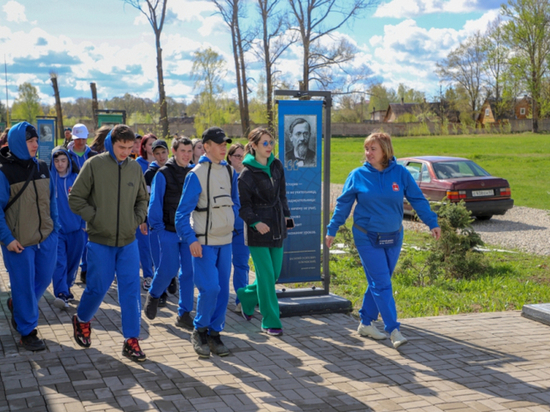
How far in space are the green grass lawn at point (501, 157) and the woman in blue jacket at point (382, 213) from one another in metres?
12.2

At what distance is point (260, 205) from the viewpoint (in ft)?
19.0

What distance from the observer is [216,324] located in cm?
546

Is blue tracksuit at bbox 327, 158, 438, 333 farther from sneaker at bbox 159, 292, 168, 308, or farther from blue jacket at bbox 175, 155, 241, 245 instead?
sneaker at bbox 159, 292, 168, 308

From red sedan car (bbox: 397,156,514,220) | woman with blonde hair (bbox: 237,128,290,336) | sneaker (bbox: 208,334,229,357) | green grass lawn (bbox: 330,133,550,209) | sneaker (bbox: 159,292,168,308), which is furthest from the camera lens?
green grass lawn (bbox: 330,133,550,209)

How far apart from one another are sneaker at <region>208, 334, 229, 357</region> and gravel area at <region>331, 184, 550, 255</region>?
775 centimetres

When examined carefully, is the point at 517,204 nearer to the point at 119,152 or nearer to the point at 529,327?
the point at 529,327

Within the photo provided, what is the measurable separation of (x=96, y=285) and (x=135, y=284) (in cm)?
32

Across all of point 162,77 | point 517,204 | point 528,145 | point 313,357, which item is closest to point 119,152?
point 313,357

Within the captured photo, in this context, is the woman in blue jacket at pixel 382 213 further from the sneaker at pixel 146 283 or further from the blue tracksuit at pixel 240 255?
the sneaker at pixel 146 283

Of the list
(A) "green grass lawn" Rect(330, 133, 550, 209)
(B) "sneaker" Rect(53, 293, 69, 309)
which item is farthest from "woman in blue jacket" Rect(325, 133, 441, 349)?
(A) "green grass lawn" Rect(330, 133, 550, 209)

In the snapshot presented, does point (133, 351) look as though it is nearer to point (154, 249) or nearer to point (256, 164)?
point (256, 164)

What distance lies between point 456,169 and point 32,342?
12.4 meters

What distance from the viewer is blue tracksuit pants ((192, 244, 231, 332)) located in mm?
5277

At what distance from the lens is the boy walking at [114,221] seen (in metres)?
5.13
